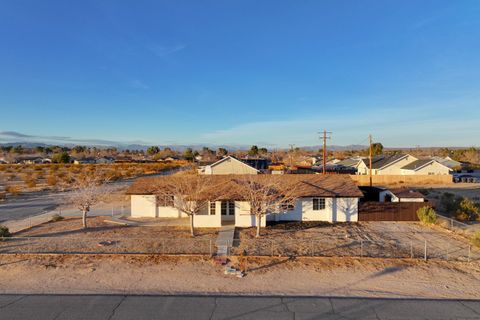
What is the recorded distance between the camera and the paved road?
30.9 ft

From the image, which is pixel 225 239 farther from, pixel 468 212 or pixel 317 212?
pixel 468 212

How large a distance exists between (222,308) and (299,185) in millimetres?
14867

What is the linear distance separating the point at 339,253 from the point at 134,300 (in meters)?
10.9

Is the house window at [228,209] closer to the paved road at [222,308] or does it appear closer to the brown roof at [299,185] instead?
the brown roof at [299,185]

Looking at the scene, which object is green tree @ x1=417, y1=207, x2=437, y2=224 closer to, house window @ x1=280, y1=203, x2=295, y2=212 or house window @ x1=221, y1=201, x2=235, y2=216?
house window @ x1=280, y1=203, x2=295, y2=212

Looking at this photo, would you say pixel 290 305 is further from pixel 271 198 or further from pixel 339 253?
pixel 271 198

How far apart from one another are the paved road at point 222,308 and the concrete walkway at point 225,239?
189 inches

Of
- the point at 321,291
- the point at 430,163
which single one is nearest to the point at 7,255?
the point at 321,291

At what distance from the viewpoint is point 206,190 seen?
70.6ft

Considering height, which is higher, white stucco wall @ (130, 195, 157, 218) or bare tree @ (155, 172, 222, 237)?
bare tree @ (155, 172, 222, 237)

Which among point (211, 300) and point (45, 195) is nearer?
point (211, 300)

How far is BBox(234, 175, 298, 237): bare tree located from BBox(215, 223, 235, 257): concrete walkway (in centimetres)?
193

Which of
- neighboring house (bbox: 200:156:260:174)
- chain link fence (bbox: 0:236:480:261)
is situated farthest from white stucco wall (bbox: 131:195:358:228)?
neighboring house (bbox: 200:156:260:174)

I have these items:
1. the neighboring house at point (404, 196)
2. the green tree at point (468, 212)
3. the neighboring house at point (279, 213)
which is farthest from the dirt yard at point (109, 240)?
the green tree at point (468, 212)
